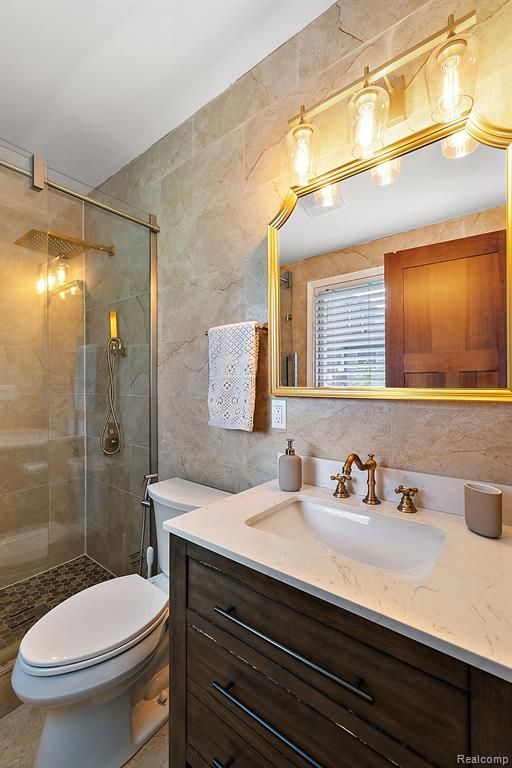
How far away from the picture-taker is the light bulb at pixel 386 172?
103cm

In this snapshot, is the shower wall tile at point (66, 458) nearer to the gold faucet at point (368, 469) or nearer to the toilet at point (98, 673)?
the toilet at point (98, 673)

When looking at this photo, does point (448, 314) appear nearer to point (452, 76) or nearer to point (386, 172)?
point (386, 172)

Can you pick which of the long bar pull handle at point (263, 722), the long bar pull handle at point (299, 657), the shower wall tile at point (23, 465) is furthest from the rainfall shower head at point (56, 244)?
the long bar pull handle at point (263, 722)

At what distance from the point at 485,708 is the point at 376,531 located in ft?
1.52

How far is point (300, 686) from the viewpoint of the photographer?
0.65 m

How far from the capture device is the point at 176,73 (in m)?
1.44

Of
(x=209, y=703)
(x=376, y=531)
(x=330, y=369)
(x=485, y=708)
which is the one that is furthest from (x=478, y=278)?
(x=209, y=703)

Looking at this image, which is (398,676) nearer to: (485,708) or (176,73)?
(485,708)

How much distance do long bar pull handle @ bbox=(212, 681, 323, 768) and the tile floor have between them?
0.70 metres

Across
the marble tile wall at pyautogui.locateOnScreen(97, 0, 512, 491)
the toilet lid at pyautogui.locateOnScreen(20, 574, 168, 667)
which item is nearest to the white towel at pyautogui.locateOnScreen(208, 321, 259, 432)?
the marble tile wall at pyautogui.locateOnScreen(97, 0, 512, 491)

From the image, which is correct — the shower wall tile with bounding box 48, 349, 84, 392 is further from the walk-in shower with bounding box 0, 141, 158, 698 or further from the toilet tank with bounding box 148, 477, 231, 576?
the toilet tank with bounding box 148, 477, 231, 576

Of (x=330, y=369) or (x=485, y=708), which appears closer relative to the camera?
(x=485, y=708)

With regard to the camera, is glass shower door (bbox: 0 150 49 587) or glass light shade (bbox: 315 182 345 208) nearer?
glass light shade (bbox: 315 182 345 208)

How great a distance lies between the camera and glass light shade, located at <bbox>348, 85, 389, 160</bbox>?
101 cm
